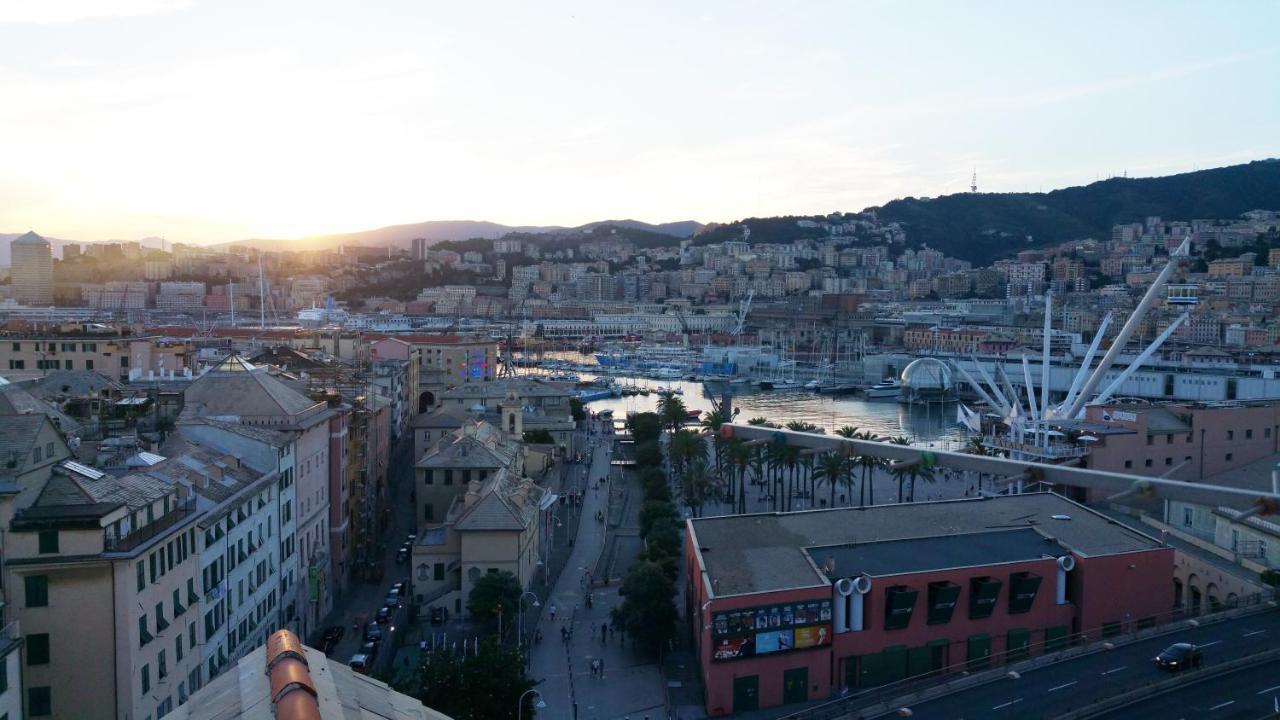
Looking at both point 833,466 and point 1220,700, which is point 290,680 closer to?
point 1220,700

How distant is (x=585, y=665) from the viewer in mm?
6613

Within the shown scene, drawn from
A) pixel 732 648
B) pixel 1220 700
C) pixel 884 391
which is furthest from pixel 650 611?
pixel 884 391

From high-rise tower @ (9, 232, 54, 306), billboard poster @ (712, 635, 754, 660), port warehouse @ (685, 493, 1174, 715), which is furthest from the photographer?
high-rise tower @ (9, 232, 54, 306)

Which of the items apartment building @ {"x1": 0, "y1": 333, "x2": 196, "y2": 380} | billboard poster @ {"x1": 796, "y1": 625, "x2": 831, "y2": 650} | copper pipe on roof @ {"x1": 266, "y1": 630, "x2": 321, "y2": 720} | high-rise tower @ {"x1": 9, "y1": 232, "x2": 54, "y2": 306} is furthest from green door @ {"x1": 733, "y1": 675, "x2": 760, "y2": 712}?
high-rise tower @ {"x1": 9, "y1": 232, "x2": 54, "y2": 306}

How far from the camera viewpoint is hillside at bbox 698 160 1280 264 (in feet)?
228

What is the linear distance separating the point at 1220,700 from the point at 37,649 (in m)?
5.17

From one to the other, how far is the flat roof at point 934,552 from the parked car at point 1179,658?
1.32m

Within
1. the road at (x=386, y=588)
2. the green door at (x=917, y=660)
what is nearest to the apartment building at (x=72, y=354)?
the road at (x=386, y=588)

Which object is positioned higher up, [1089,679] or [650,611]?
[1089,679]

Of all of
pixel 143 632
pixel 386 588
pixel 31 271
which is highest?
pixel 31 271

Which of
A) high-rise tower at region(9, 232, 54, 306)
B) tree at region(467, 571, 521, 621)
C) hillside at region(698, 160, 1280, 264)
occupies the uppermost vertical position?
hillside at region(698, 160, 1280, 264)

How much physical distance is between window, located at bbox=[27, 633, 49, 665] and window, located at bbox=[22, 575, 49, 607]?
130 mm

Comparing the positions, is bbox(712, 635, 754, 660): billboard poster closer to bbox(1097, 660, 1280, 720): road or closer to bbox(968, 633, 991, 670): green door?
bbox(968, 633, 991, 670): green door

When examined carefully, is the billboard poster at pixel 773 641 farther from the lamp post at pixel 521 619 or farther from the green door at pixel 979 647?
the lamp post at pixel 521 619
